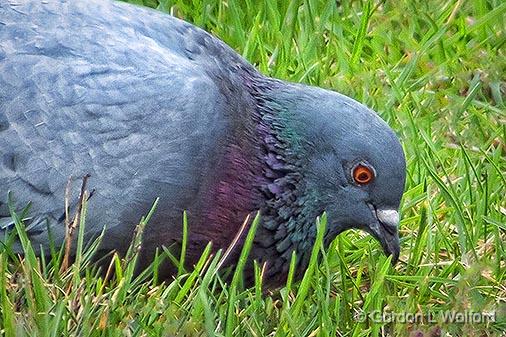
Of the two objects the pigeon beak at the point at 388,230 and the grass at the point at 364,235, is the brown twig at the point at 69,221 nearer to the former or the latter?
the grass at the point at 364,235

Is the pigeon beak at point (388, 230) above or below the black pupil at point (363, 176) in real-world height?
below

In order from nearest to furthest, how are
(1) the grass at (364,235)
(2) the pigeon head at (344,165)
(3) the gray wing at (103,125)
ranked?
(1) the grass at (364,235) → (3) the gray wing at (103,125) → (2) the pigeon head at (344,165)

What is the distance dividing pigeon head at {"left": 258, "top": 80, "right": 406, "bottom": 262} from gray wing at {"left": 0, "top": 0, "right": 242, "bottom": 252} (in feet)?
1.32

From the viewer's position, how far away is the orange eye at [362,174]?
5215 mm

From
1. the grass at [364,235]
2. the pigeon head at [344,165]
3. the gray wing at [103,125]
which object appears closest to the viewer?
the grass at [364,235]

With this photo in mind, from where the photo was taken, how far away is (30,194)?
5.06 metres

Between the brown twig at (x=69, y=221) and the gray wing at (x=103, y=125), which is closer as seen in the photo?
the brown twig at (x=69, y=221)

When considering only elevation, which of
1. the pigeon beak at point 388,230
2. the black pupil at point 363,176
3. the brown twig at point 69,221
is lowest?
the brown twig at point 69,221

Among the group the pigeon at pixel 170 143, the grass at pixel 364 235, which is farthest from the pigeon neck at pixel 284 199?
the grass at pixel 364 235

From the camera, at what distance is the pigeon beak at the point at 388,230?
525 centimetres

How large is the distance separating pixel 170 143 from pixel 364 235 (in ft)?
4.65

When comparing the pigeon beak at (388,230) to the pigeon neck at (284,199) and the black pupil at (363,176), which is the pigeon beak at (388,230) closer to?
the black pupil at (363,176)

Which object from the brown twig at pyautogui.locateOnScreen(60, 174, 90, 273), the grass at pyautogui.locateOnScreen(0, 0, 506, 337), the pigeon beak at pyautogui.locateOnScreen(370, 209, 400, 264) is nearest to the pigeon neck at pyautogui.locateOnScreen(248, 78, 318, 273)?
the grass at pyautogui.locateOnScreen(0, 0, 506, 337)

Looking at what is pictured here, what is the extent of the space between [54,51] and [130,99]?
0.41 m
